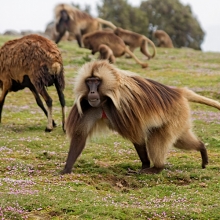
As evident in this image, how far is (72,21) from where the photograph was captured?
26625mm

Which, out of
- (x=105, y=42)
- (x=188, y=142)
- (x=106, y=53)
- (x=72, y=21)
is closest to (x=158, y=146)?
(x=188, y=142)

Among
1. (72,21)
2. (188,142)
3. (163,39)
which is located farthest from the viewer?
(163,39)

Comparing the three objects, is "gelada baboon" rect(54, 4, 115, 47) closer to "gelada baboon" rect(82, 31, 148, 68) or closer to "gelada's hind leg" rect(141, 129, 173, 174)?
"gelada baboon" rect(82, 31, 148, 68)

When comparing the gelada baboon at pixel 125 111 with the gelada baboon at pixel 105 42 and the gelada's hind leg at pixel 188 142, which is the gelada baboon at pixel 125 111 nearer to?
the gelada's hind leg at pixel 188 142

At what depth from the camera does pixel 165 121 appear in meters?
7.94

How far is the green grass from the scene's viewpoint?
604 centimetres

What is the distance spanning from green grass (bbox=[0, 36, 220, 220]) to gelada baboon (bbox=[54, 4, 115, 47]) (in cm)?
1373

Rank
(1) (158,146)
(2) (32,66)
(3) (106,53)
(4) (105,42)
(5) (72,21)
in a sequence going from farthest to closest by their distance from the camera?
(5) (72,21) → (4) (105,42) → (3) (106,53) → (2) (32,66) → (1) (158,146)

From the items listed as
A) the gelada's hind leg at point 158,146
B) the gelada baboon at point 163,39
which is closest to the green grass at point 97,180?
the gelada's hind leg at point 158,146

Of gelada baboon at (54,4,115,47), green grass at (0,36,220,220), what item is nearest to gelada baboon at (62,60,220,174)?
green grass at (0,36,220,220)

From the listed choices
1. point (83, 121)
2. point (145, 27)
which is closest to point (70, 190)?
point (83, 121)

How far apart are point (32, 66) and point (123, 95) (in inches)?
169

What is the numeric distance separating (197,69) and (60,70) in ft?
39.9

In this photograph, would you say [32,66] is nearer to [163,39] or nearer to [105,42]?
[105,42]
